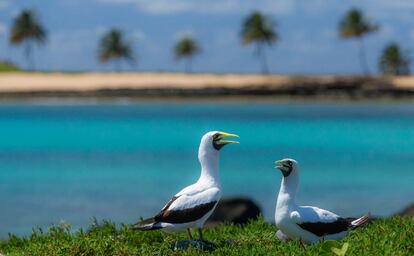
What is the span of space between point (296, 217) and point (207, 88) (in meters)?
109

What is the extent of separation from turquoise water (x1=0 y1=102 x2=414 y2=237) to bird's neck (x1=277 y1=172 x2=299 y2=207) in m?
12.8

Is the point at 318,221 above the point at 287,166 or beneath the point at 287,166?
beneath

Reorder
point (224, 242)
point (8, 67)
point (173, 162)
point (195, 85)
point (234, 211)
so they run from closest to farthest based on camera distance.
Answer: point (224, 242), point (234, 211), point (173, 162), point (195, 85), point (8, 67)

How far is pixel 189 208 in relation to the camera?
404 inches

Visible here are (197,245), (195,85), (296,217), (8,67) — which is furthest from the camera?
(8,67)

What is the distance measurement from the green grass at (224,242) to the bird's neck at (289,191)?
55 centimetres

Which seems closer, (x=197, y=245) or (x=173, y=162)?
(x=197, y=245)

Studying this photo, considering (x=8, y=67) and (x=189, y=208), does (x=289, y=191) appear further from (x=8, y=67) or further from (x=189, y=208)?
(x=8, y=67)

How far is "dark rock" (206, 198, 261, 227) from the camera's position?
16.4 m

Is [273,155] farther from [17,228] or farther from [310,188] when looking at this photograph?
[17,228]

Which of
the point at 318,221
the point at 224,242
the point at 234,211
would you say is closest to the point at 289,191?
the point at 318,221

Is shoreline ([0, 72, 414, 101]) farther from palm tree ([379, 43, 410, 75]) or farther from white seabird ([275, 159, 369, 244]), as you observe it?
white seabird ([275, 159, 369, 244])

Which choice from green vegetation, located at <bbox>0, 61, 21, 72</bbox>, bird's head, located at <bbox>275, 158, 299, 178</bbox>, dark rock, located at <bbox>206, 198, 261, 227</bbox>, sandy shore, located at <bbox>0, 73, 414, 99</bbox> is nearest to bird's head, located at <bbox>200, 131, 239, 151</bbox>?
bird's head, located at <bbox>275, 158, 299, 178</bbox>

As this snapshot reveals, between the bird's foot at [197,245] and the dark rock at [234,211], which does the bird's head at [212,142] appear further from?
the dark rock at [234,211]
